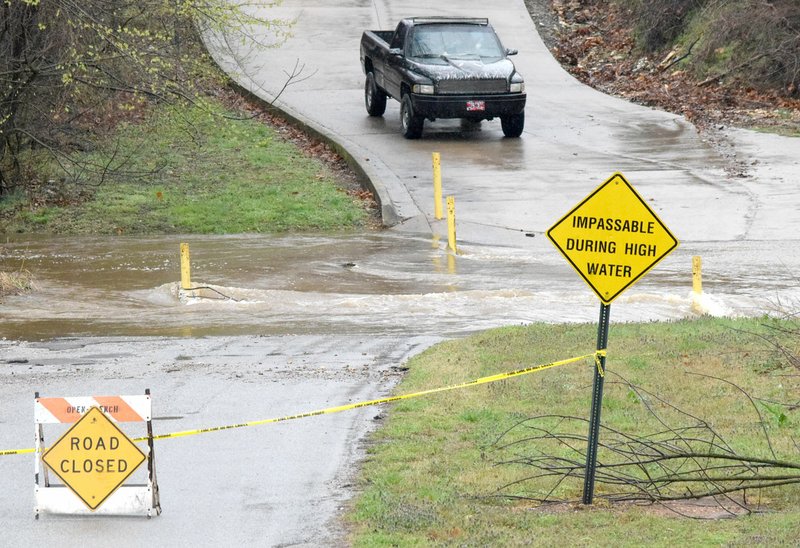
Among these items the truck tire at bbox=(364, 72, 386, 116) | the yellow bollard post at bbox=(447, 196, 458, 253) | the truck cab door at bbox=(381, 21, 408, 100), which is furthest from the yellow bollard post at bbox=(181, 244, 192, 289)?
the truck tire at bbox=(364, 72, 386, 116)

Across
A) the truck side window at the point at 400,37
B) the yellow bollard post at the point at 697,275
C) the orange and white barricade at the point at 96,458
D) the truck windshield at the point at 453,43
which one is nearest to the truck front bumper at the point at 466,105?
the truck windshield at the point at 453,43

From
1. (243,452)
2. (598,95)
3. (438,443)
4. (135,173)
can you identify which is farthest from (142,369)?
(598,95)

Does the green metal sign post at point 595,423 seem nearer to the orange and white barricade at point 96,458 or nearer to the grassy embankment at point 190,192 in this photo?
the orange and white barricade at point 96,458

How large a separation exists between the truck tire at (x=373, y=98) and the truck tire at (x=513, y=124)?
3.04 metres

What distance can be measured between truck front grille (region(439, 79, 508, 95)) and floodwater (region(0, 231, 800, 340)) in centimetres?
567

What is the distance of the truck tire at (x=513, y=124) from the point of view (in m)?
24.7

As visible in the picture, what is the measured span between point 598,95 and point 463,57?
5596 mm

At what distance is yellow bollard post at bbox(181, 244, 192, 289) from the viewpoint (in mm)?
15125

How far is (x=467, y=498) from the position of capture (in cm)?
772

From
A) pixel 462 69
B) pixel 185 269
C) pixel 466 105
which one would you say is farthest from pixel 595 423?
pixel 462 69

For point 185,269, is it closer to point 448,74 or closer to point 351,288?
point 351,288

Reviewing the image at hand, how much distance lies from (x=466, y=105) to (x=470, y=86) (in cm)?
37

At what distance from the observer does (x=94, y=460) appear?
7520 millimetres

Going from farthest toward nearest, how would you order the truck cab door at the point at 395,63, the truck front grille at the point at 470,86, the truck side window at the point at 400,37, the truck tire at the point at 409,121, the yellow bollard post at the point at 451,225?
the truck side window at the point at 400,37 → the truck cab door at the point at 395,63 → the truck tire at the point at 409,121 → the truck front grille at the point at 470,86 → the yellow bollard post at the point at 451,225
